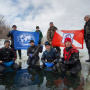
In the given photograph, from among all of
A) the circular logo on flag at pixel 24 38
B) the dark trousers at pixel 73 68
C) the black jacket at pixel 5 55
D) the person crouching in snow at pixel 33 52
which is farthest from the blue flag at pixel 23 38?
the dark trousers at pixel 73 68

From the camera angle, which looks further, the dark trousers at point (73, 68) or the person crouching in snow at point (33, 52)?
the person crouching in snow at point (33, 52)

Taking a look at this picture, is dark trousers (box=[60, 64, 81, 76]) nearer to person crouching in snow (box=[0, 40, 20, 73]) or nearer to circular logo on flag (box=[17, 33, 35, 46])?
person crouching in snow (box=[0, 40, 20, 73])

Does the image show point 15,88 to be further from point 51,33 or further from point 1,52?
point 51,33

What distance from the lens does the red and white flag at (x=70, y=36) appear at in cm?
489

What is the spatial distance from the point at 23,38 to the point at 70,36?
2919 mm

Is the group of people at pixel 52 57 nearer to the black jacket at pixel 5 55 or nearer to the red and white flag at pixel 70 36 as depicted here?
the black jacket at pixel 5 55

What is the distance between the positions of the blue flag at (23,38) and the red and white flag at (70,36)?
1.27 m

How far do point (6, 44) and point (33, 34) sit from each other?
2.20 metres

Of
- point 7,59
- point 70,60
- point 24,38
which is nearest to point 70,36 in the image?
point 70,60

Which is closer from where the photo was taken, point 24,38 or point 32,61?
point 32,61

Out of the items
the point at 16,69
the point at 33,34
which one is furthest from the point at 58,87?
the point at 33,34

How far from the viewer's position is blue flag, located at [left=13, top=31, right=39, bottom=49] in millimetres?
5426

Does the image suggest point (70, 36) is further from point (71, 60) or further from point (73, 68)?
point (73, 68)

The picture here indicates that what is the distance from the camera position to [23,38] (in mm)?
5656
